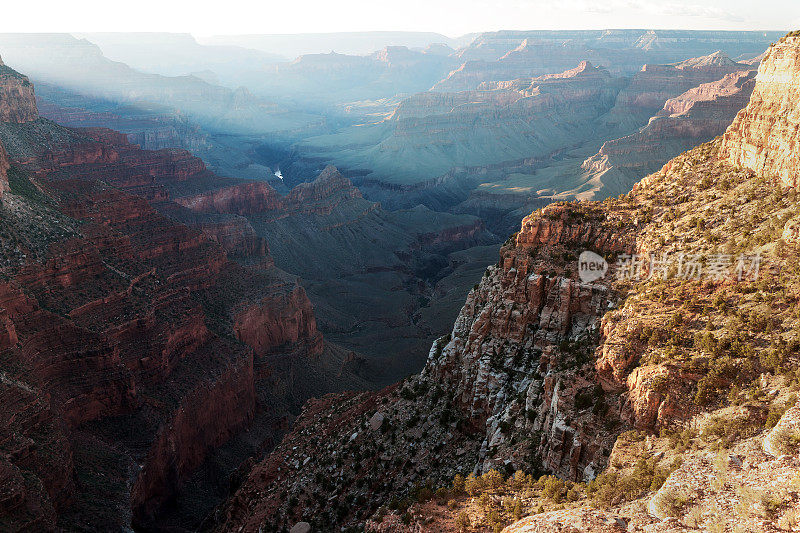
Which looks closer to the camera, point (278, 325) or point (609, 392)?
point (609, 392)

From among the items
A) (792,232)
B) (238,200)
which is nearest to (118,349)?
(792,232)

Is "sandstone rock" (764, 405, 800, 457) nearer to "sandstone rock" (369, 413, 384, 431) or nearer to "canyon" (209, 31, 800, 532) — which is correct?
"canyon" (209, 31, 800, 532)

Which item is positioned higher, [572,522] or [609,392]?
[609,392]

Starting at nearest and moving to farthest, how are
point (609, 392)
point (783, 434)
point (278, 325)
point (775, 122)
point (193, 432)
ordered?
point (783, 434) → point (609, 392) → point (775, 122) → point (193, 432) → point (278, 325)

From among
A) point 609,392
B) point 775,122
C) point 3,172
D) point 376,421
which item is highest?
point 775,122

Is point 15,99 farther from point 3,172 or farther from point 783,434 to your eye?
point 783,434

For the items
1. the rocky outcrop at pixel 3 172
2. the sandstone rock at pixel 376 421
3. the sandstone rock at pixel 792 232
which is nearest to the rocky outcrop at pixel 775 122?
the sandstone rock at pixel 792 232

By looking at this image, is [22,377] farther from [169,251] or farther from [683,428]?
[683,428]

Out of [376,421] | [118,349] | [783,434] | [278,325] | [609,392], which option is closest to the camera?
[783,434]

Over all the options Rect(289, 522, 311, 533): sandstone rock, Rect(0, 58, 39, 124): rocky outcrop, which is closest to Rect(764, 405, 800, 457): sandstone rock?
Rect(289, 522, 311, 533): sandstone rock
